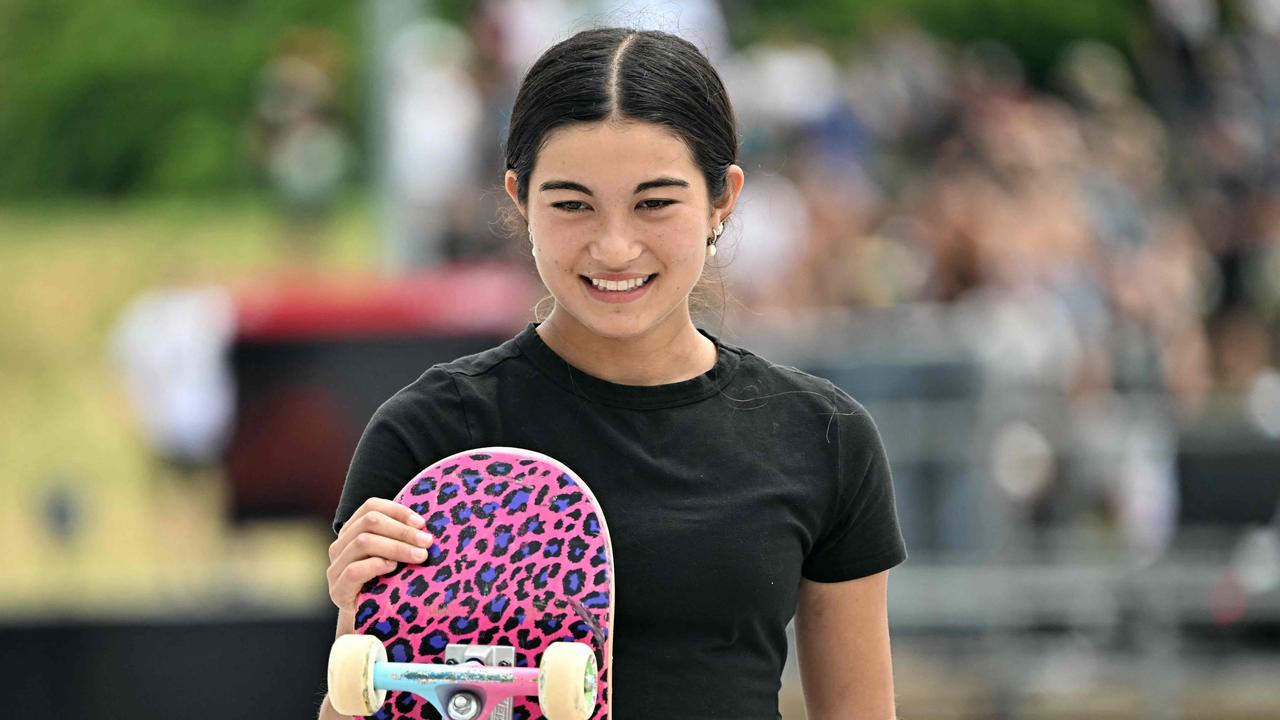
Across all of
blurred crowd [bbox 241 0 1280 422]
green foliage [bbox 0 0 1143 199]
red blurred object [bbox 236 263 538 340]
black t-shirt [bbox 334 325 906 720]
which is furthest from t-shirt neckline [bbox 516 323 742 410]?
green foliage [bbox 0 0 1143 199]

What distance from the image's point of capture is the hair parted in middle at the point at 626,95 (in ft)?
7.80

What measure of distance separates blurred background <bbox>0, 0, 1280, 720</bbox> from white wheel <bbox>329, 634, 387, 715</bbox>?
290 centimetres

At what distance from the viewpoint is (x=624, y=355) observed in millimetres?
2498

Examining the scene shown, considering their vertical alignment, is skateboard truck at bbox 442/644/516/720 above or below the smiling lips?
below

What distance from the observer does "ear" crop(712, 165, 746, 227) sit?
252cm

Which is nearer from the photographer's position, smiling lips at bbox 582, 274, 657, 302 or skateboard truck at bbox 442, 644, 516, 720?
skateboard truck at bbox 442, 644, 516, 720

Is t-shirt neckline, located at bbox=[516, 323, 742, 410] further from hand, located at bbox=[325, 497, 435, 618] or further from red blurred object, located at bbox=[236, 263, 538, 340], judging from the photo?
red blurred object, located at bbox=[236, 263, 538, 340]

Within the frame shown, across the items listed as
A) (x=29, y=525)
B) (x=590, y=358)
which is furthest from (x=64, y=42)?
(x=590, y=358)

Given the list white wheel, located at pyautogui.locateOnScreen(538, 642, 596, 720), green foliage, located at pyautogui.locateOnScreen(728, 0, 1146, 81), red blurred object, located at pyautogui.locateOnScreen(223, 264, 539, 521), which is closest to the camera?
white wheel, located at pyautogui.locateOnScreen(538, 642, 596, 720)

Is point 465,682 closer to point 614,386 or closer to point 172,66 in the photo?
point 614,386

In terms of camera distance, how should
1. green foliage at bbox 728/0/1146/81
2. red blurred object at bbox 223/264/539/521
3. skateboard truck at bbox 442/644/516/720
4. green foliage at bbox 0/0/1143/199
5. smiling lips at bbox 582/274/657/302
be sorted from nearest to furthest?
skateboard truck at bbox 442/644/516/720
smiling lips at bbox 582/274/657/302
red blurred object at bbox 223/264/539/521
green foliage at bbox 728/0/1146/81
green foliage at bbox 0/0/1143/199

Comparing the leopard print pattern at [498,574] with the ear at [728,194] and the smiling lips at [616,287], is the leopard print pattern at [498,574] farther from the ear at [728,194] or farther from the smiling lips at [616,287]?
the ear at [728,194]

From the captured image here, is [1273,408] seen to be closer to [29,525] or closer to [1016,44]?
[29,525]

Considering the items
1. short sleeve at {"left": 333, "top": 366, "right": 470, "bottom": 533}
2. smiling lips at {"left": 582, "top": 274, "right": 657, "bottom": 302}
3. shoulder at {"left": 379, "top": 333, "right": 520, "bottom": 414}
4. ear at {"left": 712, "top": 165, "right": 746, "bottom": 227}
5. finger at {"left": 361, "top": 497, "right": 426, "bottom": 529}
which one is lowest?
finger at {"left": 361, "top": 497, "right": 426, "bottom": 529}
